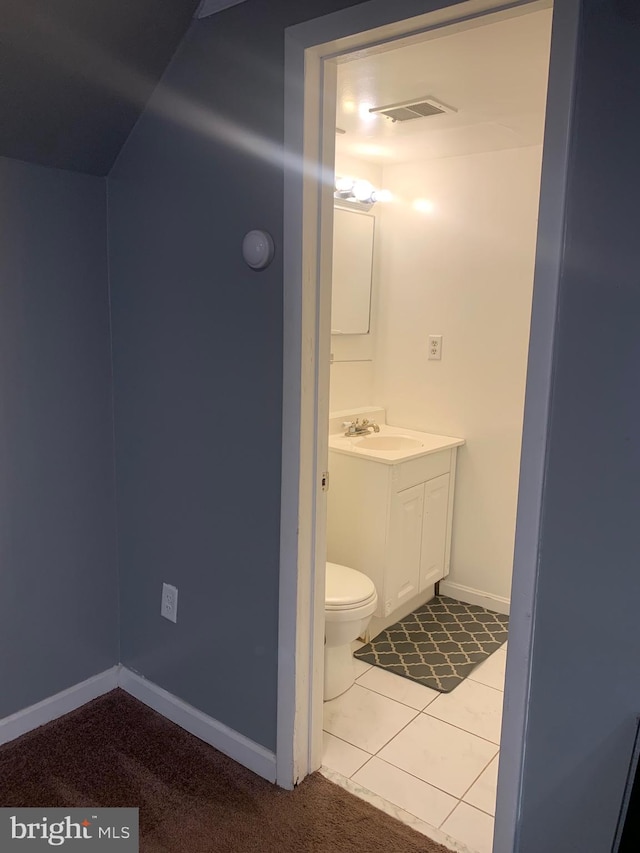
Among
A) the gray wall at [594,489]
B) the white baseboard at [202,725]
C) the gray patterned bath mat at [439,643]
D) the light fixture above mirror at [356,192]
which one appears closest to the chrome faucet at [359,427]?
the gray patterned bath mat at [439,643]

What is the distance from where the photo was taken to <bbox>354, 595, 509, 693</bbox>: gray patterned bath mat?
261cm

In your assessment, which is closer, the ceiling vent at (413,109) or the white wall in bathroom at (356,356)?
the ceiling vent at (413,109)

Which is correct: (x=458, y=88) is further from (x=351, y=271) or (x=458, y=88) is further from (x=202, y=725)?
(x=202, y=725)

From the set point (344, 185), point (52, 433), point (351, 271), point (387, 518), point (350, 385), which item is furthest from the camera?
point (350, 385)

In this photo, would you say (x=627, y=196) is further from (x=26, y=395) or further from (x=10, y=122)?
(x=26, y=395)

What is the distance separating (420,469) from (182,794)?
154 centimetres

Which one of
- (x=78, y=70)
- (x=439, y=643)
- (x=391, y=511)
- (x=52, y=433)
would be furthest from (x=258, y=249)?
(x=439, y=643)

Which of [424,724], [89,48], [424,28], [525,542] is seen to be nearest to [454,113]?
[424,28]

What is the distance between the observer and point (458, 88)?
213 centimetres

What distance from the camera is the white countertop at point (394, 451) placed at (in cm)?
271

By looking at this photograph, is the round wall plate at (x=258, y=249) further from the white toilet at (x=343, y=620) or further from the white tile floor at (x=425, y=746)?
the white tile floor at (x=425, y=746)

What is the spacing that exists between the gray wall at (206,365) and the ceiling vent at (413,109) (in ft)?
2.45

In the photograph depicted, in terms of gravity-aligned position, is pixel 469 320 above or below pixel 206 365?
above

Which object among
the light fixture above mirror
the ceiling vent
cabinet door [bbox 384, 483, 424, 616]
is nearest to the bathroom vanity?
cabinet door [bbox 384, 483, 424, 616]
